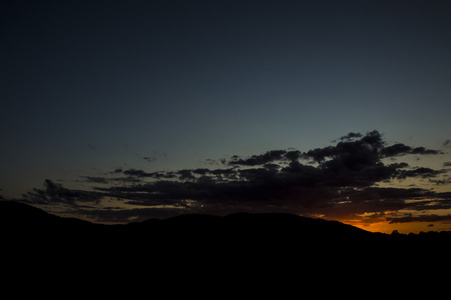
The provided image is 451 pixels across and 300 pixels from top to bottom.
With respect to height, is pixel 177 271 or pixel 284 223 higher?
pixel 284 223

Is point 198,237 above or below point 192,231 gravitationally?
below

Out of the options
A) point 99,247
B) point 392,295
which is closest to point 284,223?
point 392,295

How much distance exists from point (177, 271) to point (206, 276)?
4.80m

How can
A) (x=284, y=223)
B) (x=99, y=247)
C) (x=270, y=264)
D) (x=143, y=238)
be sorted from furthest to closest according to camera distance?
(x=284, y=223), (x=143, y=238), (x=99, y=247), (x=270, y=264)

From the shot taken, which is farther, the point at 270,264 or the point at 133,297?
the point at 270,264

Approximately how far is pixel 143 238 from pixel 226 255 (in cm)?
1935

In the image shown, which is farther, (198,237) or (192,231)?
(192,231)

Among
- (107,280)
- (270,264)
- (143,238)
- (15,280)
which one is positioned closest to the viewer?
(15,280)

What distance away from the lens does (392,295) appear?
41.2m

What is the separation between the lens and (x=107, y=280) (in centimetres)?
4331

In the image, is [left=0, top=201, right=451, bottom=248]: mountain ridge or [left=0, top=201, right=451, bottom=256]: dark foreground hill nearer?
[left=0, top=201, right=451, bottom=256]: dark foreground hill

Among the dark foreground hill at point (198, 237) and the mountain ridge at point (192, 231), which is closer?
the dark foreground hill at point (198, 237)

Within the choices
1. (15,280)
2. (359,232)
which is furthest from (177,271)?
(359,232)

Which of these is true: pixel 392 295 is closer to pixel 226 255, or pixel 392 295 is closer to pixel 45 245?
pixel 226 255
